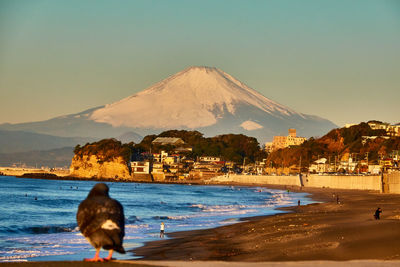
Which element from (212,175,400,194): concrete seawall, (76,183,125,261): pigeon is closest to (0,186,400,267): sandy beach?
(76,183,125,261): pigeon

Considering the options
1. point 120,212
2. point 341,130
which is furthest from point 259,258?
point 341,130

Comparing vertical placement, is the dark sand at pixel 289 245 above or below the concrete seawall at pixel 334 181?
below

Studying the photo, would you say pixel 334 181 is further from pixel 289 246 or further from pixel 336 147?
pixel 289 246

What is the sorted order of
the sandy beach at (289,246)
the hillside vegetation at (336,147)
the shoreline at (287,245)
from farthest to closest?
the hillside vegetation at (336,147), the shoreline at (287,245), the sandy beach at (289,246)

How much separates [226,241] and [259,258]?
788 cm

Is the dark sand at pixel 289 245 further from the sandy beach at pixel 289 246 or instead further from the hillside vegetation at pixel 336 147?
the hillside vegetation at pixel 336 147

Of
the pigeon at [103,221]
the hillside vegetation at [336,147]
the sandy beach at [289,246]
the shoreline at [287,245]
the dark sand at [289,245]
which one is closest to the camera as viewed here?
the pigeon at [103,221]

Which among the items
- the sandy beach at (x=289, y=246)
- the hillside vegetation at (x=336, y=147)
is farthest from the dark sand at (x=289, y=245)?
the hillside vegetation at (x=336, y=147)

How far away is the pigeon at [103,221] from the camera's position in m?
9.94

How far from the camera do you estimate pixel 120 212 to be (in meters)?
10.0

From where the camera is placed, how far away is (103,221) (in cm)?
995

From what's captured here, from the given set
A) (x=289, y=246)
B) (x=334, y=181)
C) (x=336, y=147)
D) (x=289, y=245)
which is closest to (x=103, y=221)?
(x=289, y=246)

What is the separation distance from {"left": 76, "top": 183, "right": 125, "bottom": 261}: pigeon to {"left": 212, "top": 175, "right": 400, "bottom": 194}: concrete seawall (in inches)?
2197

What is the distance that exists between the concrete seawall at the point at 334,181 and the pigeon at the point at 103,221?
55.8 meters
